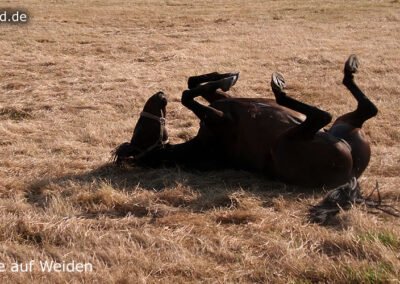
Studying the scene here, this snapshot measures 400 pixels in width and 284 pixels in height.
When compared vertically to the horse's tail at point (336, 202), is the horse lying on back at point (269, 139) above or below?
above

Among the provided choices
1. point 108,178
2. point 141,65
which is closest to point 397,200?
point 108,178

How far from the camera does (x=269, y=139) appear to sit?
414 cm

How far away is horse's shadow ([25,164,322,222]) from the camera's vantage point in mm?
3699

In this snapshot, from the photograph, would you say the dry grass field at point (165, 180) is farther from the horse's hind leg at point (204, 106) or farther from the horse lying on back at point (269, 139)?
the horse's hind leg at point (204, 106)

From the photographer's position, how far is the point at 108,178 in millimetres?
4363

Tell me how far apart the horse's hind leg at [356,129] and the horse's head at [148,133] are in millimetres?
1450

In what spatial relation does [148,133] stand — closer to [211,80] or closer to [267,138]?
[211,80]

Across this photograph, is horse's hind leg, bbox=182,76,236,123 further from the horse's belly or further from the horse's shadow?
the horse's belly

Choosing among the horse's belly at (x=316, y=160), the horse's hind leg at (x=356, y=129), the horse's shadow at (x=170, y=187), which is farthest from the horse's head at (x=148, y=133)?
the horse's hind leg at (x=356, y=129)

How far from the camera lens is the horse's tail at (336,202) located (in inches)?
134

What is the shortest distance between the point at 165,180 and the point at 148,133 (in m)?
0.47

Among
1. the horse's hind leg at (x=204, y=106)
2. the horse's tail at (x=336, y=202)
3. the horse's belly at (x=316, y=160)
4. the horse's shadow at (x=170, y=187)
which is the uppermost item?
the horse's hind leg at (x=204, y=106)

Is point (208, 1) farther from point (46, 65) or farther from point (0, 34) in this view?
point (46, 65)

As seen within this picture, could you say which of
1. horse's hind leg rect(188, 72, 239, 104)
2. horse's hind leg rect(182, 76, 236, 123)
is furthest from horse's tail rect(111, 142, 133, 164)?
horse's hind leg rect(188, 72, 239, 104)
